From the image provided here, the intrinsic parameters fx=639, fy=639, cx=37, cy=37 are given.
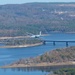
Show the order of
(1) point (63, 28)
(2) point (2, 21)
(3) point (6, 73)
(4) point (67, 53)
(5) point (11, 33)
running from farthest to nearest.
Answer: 1. (2) point (2, 21)
2. (1) point (63, 28)
3. (5) point (11, 33)
4. (4) point (67, 53)
5. (3) point (6, 73)

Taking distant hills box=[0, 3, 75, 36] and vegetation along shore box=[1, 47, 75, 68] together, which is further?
distant hills box=[0, 3, 75, 36]

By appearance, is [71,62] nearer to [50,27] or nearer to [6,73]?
[6,73]

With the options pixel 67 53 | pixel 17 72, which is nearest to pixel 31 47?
pixel 67 53

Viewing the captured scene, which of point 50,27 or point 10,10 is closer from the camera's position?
point 50,27

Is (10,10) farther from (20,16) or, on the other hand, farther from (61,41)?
(61,41)

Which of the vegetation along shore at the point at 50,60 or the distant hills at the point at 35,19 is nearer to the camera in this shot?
the vegetation along shore at the point at 50,60

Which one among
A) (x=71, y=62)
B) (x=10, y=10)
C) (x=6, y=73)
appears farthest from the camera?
(x=10, y=10)

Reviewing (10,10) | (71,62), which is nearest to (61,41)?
(71,62)
